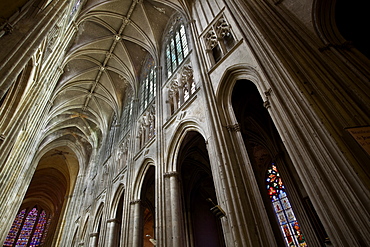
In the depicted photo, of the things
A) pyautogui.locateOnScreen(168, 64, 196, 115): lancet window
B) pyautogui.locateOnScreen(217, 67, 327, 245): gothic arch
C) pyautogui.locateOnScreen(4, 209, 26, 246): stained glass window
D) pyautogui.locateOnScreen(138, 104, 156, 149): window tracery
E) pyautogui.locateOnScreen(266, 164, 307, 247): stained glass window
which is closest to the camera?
pyautogui.locateOnScreen(217, 67, 327, 245): gothic arch

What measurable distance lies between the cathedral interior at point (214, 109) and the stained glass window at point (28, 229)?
13.2 metres

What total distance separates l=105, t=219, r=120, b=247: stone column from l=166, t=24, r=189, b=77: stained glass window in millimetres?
8010

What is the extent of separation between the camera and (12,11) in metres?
A: 4.48

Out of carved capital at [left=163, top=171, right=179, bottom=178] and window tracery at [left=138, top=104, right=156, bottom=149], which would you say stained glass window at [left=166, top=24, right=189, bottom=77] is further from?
carved capital at [left=163, top=171, right=179, bottom=178]

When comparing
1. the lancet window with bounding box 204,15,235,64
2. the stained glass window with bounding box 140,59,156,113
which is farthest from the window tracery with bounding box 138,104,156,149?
the lancet window with bounding box 204,15,235,64

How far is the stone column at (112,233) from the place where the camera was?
9.85 m

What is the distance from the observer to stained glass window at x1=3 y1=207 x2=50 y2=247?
84.4 ft

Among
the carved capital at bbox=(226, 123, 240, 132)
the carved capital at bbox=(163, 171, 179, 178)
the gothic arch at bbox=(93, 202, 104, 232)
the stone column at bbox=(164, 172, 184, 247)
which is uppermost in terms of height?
the gothic arch at bbox=(93, 202, 104, 232)

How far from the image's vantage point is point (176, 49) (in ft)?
37.3

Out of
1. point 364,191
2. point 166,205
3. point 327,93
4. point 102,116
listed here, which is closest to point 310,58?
point 327,93

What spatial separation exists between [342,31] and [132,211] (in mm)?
9198

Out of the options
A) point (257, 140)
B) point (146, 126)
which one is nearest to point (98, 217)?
point (146, 126)

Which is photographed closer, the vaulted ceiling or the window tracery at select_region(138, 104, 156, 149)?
the window tracery at select_region(138, 104, 156, 149)

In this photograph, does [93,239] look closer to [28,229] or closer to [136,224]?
[136,224]
